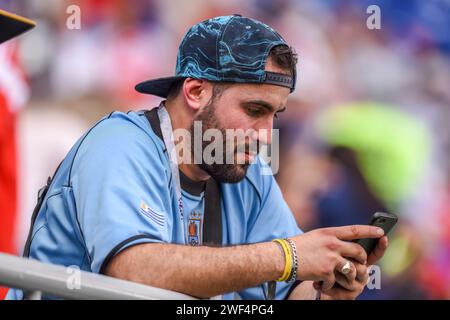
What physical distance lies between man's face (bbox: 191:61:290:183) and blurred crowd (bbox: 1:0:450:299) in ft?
5.22

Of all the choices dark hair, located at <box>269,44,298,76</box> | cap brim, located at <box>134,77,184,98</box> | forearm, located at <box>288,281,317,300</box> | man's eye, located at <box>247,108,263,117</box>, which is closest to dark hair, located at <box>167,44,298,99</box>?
dark hair, located at <box>269,44,298,76</box>

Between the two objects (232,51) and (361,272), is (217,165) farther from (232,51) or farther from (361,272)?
(361,272)

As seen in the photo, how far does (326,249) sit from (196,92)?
74 cm

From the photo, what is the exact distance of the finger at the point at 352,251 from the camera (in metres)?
2.19

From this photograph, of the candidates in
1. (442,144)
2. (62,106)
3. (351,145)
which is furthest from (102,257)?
(442,144)

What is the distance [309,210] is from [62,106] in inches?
56.8

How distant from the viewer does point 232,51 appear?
2.43 m

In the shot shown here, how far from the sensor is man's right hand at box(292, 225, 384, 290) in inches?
83.9

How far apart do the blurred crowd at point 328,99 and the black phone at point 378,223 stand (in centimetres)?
179

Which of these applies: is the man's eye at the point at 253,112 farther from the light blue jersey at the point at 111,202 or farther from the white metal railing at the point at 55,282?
the white metal railing at the point at 55,282

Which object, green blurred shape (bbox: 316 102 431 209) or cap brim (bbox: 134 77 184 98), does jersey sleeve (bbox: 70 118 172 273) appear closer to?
cap brim (bbox: 134 77 184 98)

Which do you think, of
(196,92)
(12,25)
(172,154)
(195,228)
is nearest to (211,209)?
(195,228)

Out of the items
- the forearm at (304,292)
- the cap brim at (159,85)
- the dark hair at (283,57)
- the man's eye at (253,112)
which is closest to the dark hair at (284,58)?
the dark hair at (283,57)
